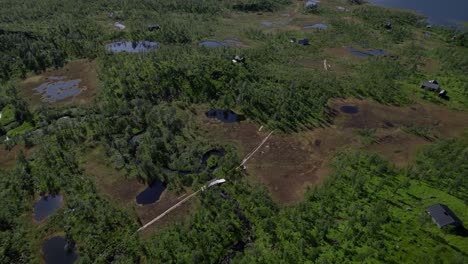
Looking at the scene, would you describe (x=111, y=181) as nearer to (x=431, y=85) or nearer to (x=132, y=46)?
(x=132, y=46)

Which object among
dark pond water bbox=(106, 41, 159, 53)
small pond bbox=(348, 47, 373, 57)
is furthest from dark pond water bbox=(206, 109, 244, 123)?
small pond bbox=(348, 47, 373, 57)

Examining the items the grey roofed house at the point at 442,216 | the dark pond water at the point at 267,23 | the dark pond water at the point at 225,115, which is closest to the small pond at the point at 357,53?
the dark pond water at the point at 267,23

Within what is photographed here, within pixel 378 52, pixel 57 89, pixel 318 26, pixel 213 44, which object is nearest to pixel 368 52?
pixel 378 52

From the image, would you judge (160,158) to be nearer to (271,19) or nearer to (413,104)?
(413,104)

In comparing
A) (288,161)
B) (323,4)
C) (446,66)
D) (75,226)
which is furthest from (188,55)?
(323,4)

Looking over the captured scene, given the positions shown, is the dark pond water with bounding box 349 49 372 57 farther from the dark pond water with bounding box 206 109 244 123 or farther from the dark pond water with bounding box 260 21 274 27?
the dark pond water with bounding box 206 109 244 123

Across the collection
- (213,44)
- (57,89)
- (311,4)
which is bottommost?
(57,89)
